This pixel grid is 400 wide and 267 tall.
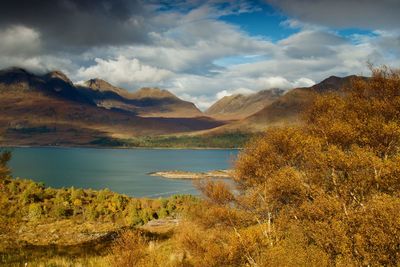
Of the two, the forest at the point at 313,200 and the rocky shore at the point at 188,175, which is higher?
the forest at the point at 313,200

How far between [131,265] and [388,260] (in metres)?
10.5

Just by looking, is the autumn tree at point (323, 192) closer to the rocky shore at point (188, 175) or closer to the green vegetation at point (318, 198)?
the green vegetation at point (318, 198)

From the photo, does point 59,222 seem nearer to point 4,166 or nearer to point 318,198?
point 4,166

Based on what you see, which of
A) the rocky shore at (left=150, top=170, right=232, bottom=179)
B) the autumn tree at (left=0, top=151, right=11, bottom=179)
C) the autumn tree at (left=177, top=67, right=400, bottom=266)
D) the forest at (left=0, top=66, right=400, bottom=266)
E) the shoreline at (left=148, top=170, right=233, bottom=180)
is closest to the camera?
the forest at (left=0, top=66, right=400, bottom=266)

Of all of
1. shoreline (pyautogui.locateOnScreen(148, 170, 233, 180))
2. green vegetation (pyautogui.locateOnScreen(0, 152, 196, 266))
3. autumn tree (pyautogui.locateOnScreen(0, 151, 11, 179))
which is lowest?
shoreline (pyautogui.locateOnScreen(148, 170, 233, 180))

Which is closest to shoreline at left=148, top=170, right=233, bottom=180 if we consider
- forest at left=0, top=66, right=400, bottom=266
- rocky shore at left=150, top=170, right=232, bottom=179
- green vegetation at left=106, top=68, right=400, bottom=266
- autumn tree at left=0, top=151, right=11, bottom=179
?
rocky shore at left=150, top=170, right=232, bottom=179

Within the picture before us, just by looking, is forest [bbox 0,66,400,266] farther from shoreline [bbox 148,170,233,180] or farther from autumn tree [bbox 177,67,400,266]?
shoreline [bbox 148,170,233,180]

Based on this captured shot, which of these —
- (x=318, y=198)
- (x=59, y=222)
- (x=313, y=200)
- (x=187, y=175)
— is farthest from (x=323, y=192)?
(x=187, y=175)

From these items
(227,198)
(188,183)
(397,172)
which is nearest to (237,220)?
(227,198)

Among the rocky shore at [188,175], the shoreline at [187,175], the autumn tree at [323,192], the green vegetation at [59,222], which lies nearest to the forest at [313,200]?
the autumn tree at [323,192]

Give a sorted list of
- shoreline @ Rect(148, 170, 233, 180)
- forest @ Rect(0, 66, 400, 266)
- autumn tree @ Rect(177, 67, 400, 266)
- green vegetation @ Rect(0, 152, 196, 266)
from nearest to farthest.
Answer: forest @ Rect(0, 66, 400, 266) < autumn tree @ Rect(177, 67, 400, 266) < green vegetation @ Rect(0, 152, 196, 266) < shoreline @ Rect(148, 170, 233, 180)

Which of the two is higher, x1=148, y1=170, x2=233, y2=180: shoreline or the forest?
the forest

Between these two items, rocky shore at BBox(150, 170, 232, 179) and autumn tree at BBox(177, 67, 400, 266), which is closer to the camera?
autumn tree at BBox(177, 67, 400, 266)

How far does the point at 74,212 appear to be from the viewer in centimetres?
4747
